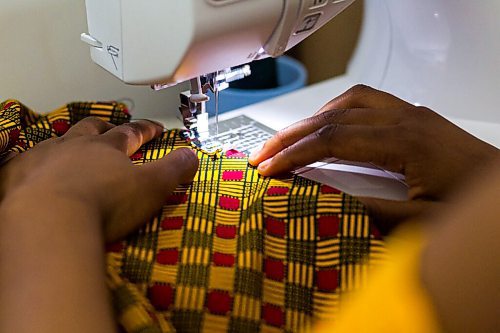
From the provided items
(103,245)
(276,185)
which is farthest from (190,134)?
(103,245)

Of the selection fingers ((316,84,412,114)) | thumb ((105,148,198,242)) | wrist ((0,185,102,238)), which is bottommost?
thumb ((105,148,198,242))

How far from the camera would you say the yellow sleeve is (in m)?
0.57

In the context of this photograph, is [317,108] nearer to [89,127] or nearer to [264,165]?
[264,165]

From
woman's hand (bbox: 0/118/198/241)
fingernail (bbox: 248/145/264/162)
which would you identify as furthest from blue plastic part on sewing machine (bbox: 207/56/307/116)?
woman's hand (bbox: 0/118/198/241)

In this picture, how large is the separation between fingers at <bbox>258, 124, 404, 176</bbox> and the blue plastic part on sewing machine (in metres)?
0.42

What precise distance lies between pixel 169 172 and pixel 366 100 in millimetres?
314

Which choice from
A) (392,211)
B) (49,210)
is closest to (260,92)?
(392,211)

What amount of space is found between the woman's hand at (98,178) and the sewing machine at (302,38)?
0.33 ft

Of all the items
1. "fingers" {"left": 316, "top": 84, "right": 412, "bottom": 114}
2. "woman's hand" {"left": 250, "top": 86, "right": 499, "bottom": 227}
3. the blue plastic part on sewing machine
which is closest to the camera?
"woman's hand" {"left": 250, "top": 86, "right": 499, "bottom": 227}

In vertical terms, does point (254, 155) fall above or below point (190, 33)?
below

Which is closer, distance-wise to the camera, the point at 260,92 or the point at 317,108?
the point at 317,108

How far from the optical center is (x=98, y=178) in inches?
28.0

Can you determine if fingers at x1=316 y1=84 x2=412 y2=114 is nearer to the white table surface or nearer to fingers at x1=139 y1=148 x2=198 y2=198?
the white table surface

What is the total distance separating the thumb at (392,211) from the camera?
0.73 m
